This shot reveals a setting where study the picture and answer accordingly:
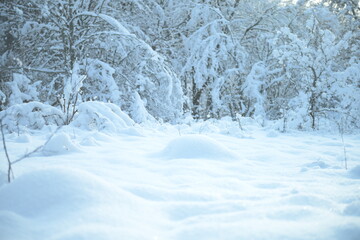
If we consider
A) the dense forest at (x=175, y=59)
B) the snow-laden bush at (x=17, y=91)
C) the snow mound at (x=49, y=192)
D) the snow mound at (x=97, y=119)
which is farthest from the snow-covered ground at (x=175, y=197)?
the snow-laden bush at (x=17, y=91)

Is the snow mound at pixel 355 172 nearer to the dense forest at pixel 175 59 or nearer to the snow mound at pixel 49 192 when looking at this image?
the snow mound at pixel 49 192

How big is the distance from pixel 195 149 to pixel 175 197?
3.56ft

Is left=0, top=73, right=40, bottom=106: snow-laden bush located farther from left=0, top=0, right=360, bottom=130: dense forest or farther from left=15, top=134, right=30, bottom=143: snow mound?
left=15, top=134, right=30, bottom=143: snow mound

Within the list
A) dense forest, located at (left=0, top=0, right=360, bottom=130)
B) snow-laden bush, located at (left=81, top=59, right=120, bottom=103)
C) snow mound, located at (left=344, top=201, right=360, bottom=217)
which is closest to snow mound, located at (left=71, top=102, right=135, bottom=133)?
dense forest, located at (left=0, top=0, right=360, bottom=130)

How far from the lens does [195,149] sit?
2.55 meters

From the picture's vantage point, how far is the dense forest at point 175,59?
5.18 metres

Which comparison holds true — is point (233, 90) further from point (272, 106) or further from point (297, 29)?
point (297, 29)

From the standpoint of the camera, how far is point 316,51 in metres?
5.74

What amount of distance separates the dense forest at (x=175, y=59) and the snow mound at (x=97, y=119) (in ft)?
0.91

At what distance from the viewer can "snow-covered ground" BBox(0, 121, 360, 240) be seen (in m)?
1.09

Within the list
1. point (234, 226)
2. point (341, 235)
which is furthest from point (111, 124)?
point (341, 235)

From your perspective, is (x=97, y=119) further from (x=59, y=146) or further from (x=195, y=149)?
(x=195, y=149)

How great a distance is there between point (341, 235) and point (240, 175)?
0.99 meters

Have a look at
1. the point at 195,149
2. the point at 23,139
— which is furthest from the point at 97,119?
the point at 195,149
